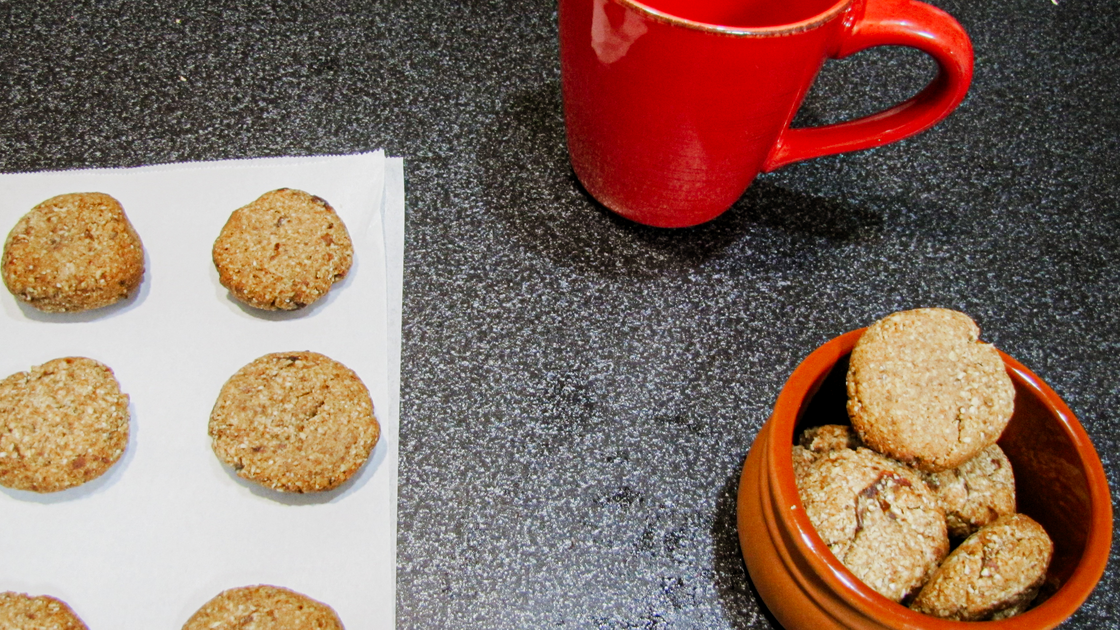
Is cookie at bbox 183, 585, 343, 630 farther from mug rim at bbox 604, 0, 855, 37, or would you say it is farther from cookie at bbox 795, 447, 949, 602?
mug rim at bbox 604, 0, 855, 37

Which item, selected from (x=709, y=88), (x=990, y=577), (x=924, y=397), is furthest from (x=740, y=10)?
(x=990, y=577)

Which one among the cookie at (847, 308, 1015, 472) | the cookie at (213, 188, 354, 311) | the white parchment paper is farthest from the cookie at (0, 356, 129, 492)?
the cookie at (847, 308, 1015, 472)

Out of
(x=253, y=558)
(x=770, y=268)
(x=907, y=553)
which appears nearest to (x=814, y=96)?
(x=770, y=268)

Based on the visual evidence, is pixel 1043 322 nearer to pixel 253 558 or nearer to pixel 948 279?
pixel 948 279

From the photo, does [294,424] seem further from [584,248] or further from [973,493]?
[973,493]

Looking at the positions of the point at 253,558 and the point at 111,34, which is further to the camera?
the point at 111,34

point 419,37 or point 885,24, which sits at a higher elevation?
point 885,24

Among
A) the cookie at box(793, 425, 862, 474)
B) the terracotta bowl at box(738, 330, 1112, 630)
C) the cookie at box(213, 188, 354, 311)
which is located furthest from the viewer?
the cookie at box(213, 188, 354, 311)
